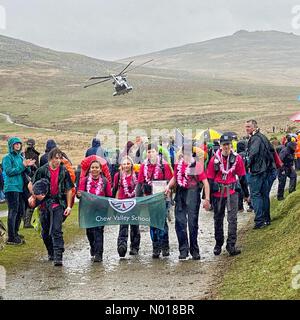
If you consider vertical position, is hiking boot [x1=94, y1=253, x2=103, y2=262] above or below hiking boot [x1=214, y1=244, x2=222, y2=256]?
below

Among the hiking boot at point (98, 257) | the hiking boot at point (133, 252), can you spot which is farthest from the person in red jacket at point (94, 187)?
the hiking boot at point (133, 252)

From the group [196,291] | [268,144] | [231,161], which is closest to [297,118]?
[268,144]

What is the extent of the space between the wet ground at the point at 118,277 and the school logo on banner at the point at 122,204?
89 centimetres

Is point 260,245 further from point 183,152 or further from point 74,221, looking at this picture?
point 74,221

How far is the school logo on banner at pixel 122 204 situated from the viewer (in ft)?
39.5

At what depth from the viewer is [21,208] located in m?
13.3

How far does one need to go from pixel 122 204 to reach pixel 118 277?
2.06m

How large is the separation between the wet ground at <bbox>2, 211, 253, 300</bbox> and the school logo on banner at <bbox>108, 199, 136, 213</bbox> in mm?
885

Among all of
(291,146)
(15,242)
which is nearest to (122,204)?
(15,242)

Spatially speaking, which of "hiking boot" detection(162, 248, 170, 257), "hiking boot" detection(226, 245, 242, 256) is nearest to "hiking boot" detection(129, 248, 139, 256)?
"hiking boot" detection(162, 248, 170, 257)

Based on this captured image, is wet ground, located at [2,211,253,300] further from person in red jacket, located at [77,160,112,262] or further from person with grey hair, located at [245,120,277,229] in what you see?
person with grey hair, located at [245,120,277,229]

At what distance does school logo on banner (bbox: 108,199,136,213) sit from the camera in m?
12.0

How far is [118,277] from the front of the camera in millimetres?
10258
